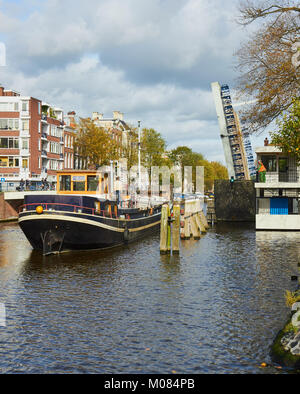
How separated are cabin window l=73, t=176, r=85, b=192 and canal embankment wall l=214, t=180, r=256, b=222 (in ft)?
85.7

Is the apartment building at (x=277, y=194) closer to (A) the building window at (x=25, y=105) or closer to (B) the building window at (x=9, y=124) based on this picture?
(B) the building window at (x=9, y=124)

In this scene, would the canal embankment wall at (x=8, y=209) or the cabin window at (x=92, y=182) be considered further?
the canal embankment wall at (x=8, y=209)

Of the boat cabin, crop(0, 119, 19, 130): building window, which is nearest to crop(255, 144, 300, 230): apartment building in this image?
the boat cabin

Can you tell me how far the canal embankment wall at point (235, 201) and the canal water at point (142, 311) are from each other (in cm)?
2596

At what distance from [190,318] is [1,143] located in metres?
66.6

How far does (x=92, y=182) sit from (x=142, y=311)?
56.2 feet

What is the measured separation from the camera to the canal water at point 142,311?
11.8m

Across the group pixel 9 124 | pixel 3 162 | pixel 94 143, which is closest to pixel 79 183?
pixel 3 162

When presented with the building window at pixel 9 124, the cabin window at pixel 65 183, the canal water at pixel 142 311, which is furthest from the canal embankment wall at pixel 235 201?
the building window at pixel 9 124

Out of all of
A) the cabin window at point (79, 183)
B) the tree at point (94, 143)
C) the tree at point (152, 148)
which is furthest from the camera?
the tree at point (152, 148)

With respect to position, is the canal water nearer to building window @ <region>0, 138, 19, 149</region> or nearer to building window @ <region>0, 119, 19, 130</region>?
building window @ <region>0, 138, 19, 149</region>

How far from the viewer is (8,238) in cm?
3822

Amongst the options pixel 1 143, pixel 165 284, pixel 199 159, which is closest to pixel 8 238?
pixel 165 284

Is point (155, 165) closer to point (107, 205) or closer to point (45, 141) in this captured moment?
point (45, 141)
